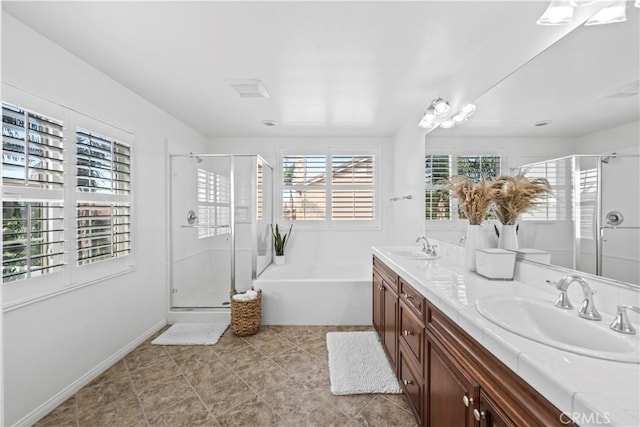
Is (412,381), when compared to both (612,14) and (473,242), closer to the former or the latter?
(473,242)

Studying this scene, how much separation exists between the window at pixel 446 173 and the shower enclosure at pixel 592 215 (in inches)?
10.4

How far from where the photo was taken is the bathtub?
10.0 ft

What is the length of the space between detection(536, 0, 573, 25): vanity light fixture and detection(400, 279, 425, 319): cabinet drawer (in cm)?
141

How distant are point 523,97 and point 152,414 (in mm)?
2865

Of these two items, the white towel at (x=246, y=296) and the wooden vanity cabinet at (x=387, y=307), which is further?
the white towel at (x=246, y=296)

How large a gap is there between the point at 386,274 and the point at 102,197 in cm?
229

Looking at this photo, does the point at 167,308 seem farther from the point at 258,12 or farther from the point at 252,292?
the point at 258,12

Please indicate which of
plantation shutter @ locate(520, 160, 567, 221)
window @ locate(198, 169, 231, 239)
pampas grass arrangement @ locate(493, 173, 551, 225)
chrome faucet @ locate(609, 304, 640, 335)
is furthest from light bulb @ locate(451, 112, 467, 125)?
window @ locate(198, 169, 231, 239)

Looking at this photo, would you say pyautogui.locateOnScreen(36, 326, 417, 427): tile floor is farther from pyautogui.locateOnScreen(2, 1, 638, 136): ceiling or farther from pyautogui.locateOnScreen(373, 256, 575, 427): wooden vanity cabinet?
pyautogui.locateOnScreen(2, 1, 638, 136): ceiling

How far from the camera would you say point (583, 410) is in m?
0.56

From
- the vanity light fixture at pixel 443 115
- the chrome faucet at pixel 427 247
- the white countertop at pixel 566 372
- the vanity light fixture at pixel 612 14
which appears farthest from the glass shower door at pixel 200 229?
the vanity light fixture at pixel 612 14

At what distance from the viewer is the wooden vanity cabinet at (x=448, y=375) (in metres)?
0.76

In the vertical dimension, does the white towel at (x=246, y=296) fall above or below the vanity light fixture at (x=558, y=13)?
below

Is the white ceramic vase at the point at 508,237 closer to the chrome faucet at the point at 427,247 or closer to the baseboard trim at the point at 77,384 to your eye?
the chrome faucet at the point at 427,247
